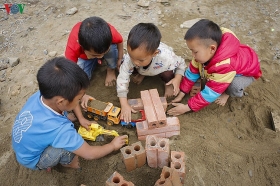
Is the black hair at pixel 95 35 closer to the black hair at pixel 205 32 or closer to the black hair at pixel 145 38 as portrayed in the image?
the black hair at pixel 145 38

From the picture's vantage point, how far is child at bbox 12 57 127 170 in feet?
6.75

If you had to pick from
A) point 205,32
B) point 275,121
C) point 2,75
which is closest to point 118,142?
point 205,32

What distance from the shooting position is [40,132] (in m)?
2.17

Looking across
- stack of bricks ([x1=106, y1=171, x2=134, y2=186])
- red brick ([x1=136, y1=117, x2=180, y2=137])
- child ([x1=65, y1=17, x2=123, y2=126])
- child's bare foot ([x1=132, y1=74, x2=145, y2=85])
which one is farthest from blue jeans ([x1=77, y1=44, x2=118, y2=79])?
stack of bricks ([x1=106, y1=171, x2=134, y2=186])

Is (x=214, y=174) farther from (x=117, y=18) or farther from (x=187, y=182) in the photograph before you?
(x=117, y=18)

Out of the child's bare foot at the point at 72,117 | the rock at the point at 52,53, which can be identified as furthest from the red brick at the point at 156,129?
the rock at the point at 52,53

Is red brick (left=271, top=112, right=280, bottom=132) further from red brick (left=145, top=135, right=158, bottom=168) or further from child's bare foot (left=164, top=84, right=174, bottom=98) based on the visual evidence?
red brick (left=145, top=135, right=158, bottom=168)

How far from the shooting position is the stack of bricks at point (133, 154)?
2.33m

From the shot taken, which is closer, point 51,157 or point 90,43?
point 51,157

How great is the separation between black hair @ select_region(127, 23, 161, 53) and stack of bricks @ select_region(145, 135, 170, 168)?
0.96 meters

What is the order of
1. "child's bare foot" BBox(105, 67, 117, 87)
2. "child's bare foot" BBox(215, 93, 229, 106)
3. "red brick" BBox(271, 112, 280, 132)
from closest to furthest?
"red brick" BBox(271, 112, 280, 132) → "child's bare foot" BBox(215, 93, 229, 106) → "child's bare foot" BBox(105, 67, 117, 87)

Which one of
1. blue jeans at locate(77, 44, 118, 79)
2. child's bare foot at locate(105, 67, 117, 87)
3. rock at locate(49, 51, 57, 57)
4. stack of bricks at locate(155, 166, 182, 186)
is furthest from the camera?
rock at locate(49, 51, 57, 57)

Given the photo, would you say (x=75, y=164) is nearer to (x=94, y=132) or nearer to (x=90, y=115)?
(x=94, y=132)

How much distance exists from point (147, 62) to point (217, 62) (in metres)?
0.77
